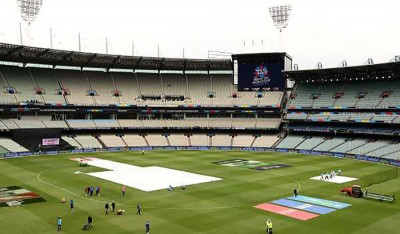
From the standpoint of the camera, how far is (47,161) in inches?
2566

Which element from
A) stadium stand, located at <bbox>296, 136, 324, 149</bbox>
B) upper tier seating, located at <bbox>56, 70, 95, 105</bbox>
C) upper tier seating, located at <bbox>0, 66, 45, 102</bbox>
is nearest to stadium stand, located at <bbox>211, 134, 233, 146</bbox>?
stadium stand, located at <bbox>296, 136, 324, 149</bbox>

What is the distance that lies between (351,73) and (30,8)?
7419 centimetres

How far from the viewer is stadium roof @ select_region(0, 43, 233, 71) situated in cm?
8081

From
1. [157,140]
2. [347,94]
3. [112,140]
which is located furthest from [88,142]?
[347,94]

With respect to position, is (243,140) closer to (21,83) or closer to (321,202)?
(21,83)

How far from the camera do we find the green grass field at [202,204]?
28844 millimetres

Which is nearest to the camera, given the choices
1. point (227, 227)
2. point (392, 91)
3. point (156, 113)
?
point (227, 227)

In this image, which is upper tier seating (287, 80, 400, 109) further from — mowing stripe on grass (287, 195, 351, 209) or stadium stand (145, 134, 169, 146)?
mowing stripe on grass (287, 195, 351, 209)

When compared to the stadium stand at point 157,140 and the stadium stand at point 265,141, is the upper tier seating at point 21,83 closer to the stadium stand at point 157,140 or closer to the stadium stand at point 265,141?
the stadium stand at point 157,140

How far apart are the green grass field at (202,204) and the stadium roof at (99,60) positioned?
104ft

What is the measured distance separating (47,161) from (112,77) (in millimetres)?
42904

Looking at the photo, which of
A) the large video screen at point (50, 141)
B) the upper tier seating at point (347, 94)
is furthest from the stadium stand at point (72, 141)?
the upper tier seating at point (347, 94)

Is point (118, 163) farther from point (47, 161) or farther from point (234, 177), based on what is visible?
point (234, 177)

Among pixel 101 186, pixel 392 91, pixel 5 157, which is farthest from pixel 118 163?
pixel 392 91
